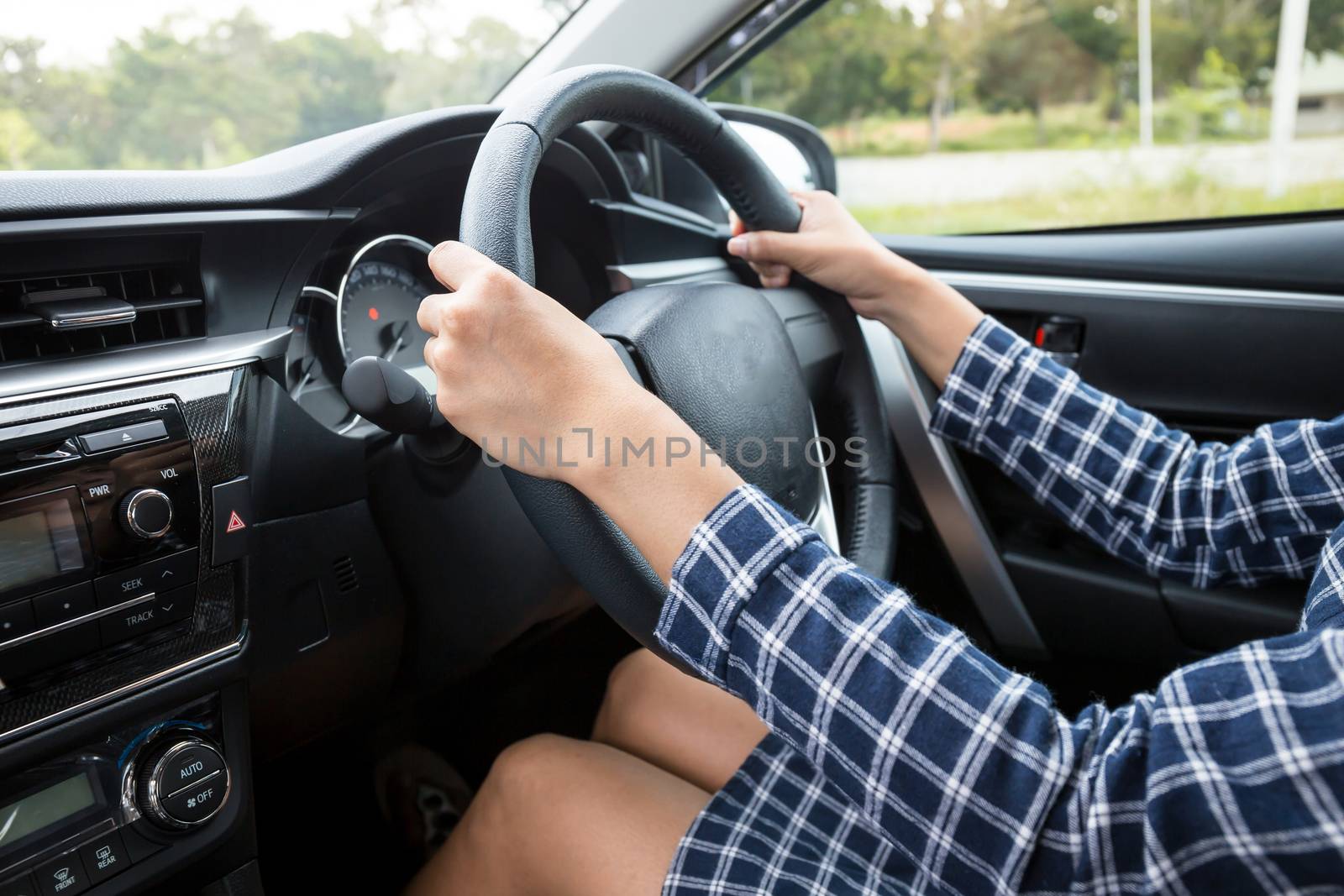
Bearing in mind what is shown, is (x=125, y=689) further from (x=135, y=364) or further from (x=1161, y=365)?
(x=1161, y=365)

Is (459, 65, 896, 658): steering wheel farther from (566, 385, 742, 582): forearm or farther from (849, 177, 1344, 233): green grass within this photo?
(849, 177, 1344, 233): green grass

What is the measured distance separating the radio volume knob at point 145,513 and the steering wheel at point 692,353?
0.29 meters

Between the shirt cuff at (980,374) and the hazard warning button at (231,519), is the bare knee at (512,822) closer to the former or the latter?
the hazard warning button at (231,519)

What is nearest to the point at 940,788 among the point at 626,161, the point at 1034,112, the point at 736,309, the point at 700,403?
the point at 700,403

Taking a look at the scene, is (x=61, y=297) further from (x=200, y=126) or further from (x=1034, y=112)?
(x=1034, y=112)

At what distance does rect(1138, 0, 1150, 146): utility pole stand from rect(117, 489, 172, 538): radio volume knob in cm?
421

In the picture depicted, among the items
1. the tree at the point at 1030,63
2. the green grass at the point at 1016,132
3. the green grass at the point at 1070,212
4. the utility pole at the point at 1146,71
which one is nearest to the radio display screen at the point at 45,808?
the green grass at the point at 1070,212

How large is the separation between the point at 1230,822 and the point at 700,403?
0.51m

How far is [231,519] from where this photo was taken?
830 millimetres

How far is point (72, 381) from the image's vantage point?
0.73m

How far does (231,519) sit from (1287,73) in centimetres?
347

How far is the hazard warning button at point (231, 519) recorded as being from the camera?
32.3 inches

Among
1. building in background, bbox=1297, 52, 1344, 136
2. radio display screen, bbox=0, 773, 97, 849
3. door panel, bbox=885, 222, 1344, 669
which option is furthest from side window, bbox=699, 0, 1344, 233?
radio display screen, bbox=0, 773, 97, 849

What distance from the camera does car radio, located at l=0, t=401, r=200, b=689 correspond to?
0.70 m
